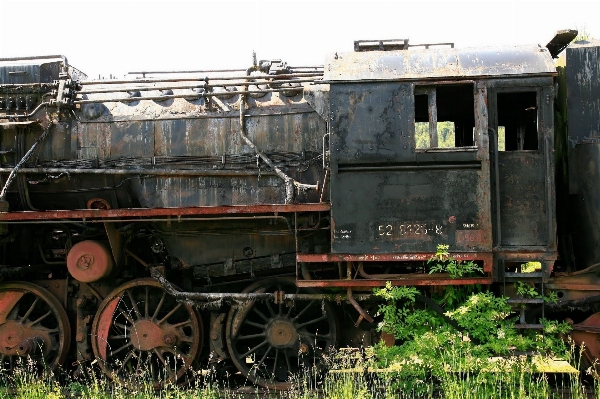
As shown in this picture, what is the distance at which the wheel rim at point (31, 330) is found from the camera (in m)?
7.36

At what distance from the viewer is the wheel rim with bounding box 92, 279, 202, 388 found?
23.5 ft

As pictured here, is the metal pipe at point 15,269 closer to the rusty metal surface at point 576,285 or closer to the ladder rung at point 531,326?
the ladder rung at point 531,326

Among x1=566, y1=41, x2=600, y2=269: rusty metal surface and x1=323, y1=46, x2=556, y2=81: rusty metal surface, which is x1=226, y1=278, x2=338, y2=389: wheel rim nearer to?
x1=323, y1=46, x2=556, y2=81: rusty metal surface

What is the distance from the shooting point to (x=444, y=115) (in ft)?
25.2

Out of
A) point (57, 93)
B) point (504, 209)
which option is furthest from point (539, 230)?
point (57, 93)

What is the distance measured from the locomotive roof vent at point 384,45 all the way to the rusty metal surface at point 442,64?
0.52 m

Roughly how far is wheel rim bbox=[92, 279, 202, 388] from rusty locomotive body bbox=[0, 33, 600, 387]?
3 centimetres

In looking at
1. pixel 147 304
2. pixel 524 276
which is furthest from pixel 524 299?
pixel 147 304

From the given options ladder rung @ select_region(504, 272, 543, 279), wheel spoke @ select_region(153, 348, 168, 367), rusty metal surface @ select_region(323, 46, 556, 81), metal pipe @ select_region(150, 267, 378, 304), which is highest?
rusty metal surface @ select_region(323, 46, 556, 81)

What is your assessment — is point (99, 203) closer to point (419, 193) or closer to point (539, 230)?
point (419, 193)

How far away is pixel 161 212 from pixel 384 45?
3.37 metres

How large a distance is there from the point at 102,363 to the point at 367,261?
3.51 meters

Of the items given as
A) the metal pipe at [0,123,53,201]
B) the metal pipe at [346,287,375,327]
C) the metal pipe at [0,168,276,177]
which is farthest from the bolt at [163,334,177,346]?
the metal pipe at [0,123,53,201]

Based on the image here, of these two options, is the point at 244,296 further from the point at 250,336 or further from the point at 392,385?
the point at 392,385
